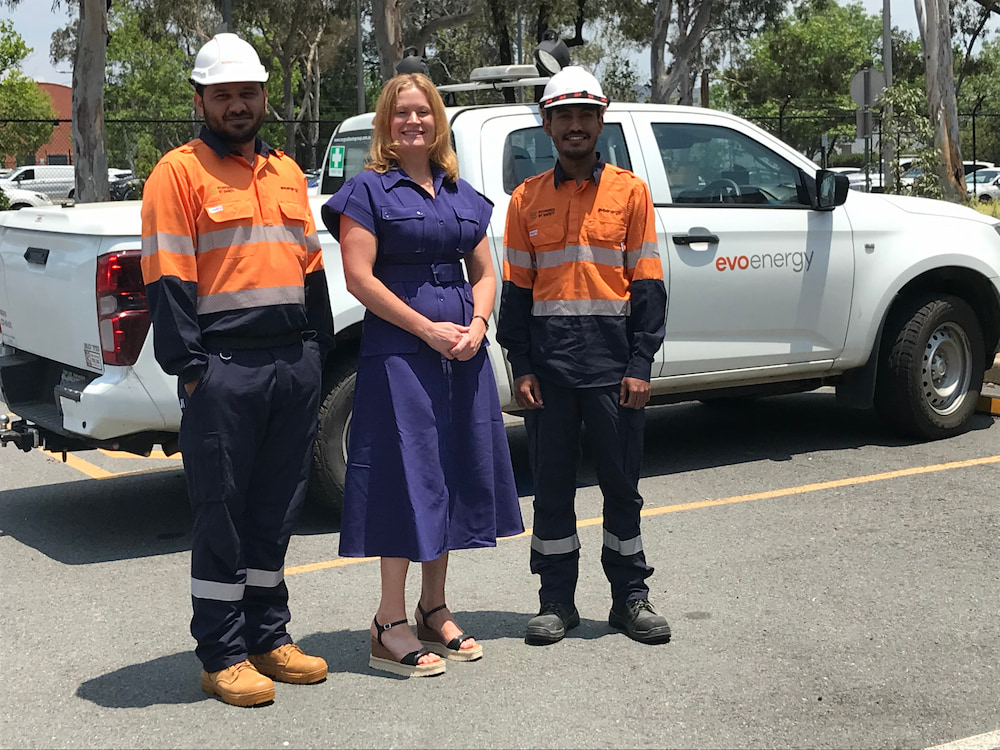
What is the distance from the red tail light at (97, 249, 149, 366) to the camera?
5.60m

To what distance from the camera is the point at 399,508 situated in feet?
14.4

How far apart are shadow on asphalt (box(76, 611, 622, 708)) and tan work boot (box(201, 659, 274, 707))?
0.13m

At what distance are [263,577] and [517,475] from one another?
3.42 metres

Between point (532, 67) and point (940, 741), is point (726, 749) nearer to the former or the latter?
point (940, 741)

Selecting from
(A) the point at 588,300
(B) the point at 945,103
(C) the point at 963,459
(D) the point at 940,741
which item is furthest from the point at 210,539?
(B) the point at 945,103

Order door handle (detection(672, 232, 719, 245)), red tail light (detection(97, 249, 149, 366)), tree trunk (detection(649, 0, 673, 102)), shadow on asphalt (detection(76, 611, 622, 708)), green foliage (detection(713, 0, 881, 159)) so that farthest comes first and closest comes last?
green foliage (detection(713, 0, 881, 159)) → tree trunk (detection(649, 0, 673, 102)) → door handle (detection(672, 232, 719, 245)) → red tail light (detection(97, 249, 149, 366)) → shadow on asphalt (detection(76, 611, 622, 708))

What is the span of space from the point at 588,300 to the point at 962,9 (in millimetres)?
61086

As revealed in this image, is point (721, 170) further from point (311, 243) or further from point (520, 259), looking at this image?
point (311, 243)

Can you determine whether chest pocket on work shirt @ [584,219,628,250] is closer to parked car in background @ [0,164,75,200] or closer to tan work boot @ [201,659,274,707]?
tan work boot @ [201,659,274,707]

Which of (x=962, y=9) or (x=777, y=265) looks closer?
(x=777, y=265)

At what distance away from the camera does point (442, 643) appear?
464 cm

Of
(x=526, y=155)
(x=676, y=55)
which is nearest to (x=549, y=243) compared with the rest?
(x=526, y=155)

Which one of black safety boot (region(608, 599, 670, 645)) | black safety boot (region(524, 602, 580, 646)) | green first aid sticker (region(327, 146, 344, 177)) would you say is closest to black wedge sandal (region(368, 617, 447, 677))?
black safety boot (region(524, 602, 580, 646))

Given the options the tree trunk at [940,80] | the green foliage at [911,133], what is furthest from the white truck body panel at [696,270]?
the tree trunk at [940,80]
